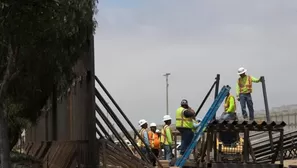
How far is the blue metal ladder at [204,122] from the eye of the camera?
14188 millimetres

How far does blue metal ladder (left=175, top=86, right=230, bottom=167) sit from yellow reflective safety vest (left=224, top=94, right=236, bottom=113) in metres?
0.14

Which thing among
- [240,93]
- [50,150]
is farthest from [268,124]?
[50,150]

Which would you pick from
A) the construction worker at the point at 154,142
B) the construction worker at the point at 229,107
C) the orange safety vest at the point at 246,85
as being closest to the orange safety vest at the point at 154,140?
the construction worker at the point at 154,142

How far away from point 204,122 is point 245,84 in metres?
2.17

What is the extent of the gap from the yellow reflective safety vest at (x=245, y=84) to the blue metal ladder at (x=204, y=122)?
121 centimetres

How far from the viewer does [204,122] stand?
14.3m

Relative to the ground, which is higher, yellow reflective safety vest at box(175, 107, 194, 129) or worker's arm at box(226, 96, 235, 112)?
worker's arm at box(226, 96, 235, 112)

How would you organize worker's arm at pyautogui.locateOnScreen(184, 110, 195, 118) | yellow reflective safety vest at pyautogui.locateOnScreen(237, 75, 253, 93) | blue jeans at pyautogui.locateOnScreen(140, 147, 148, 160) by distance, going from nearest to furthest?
worker's arm at pyautogui.locateOnScreen(184, 110, 195, 118) → yellow reflective safety vest at pyautogui.locateOnScreen(237, 75, 253, 93) → blue jeans at pyautogui.locateOnScreen(140, 147, 148, 160)

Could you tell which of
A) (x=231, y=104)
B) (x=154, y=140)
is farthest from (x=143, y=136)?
(x=231, y=104)

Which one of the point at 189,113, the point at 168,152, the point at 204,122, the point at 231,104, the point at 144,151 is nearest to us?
the point at 204,122

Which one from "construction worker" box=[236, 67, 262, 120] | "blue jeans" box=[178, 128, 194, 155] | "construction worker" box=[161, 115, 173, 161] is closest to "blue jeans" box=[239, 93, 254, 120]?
"construction worker" box=[236, 67, 262, 120]

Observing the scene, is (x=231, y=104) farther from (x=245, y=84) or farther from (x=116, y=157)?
(x=116, y=157)

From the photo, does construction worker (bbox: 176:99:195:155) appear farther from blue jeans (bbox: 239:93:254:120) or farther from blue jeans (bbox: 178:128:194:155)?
blue jeans (bbox: 239:93:254:120)

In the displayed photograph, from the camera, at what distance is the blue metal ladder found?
46.5 ft
